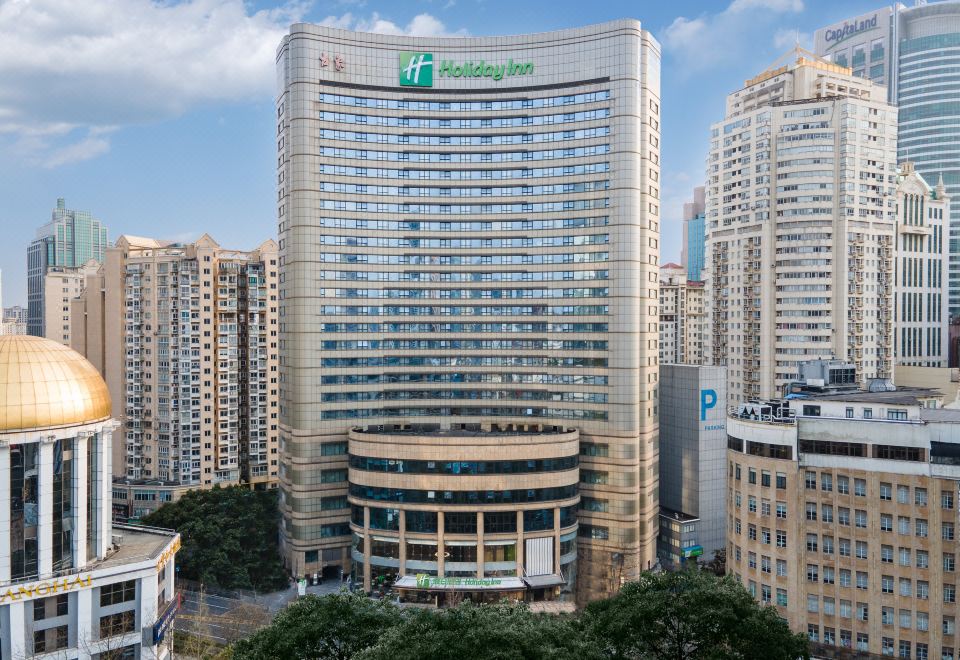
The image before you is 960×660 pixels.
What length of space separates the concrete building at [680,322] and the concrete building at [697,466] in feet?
304

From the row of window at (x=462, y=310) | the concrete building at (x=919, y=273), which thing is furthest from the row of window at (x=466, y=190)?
the concrete building at (x=919, y=273)

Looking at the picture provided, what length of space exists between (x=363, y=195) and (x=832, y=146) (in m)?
82.9

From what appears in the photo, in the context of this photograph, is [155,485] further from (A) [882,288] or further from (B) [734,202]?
(A) [882,288]

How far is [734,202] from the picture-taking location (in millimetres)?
129750

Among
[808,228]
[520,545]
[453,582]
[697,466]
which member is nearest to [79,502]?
[453,582]

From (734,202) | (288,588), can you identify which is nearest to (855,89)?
(734,202)

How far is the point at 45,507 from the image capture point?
54531 millimetres

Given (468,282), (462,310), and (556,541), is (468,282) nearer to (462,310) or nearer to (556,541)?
(462,310)

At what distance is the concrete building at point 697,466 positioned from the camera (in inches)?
3634

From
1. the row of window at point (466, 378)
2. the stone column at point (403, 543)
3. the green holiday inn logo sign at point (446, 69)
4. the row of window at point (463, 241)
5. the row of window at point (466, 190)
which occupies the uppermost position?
the green holiday inn logo sign at point (446, 69)

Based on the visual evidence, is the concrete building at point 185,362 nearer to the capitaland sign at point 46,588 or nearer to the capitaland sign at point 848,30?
the capitaland sign at point 46,588

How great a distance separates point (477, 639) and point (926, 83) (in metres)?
194

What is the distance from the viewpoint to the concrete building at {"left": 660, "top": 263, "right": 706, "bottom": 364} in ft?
612

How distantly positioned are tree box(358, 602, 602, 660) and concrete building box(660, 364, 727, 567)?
198 ft
